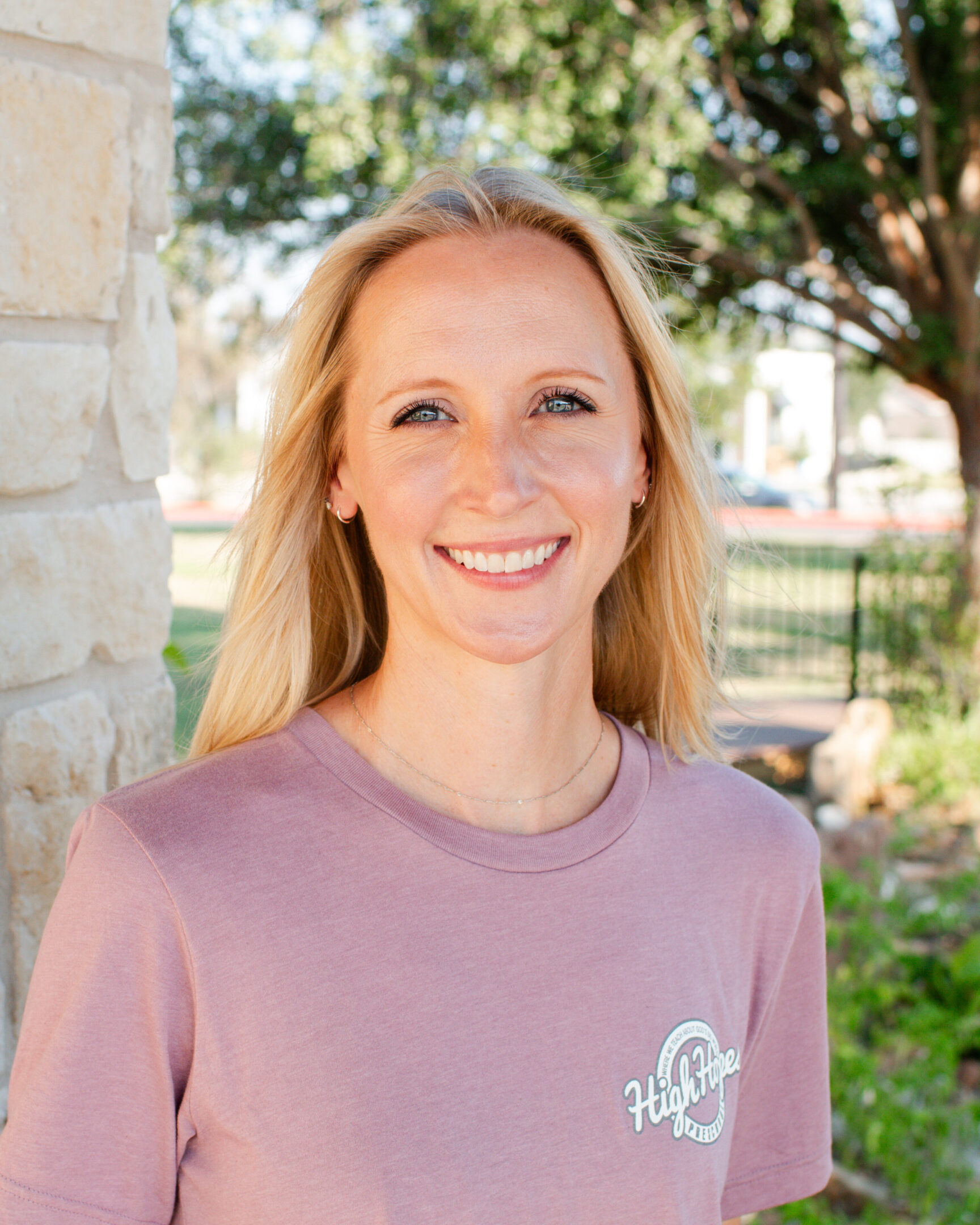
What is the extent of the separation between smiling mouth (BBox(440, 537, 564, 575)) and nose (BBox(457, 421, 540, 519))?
5cm

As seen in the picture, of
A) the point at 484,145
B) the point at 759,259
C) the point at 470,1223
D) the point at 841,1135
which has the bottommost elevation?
the point at 841,1135

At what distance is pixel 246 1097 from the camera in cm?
122

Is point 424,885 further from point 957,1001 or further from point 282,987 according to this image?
point 957,1001

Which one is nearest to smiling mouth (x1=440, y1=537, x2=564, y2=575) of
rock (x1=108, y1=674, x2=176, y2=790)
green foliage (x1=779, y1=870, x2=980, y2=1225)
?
rock (x1=108, y1=674, x2=176, y2=790)

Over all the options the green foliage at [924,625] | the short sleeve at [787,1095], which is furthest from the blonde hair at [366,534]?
the green foliage at [924,625]

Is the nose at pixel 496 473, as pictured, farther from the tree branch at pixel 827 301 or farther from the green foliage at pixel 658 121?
the tree branch at pixel 827 301

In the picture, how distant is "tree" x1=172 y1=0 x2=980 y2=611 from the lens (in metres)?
7.39

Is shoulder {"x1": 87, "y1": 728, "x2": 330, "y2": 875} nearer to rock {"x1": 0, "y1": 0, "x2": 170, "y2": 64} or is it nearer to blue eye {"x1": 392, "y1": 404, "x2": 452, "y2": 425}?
blue eye {"x1": 392, "y1": 404, "x2": 452, "y2": 425}

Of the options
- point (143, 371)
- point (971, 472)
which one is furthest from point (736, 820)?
point (971, 472)

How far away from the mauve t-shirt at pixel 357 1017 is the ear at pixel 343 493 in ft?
1.14

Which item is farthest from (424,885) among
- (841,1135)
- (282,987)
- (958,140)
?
(958,140)

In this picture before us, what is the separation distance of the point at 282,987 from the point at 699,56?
7.93 metres

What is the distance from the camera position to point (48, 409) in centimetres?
145

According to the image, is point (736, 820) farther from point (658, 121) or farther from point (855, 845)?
point (658, 121)
